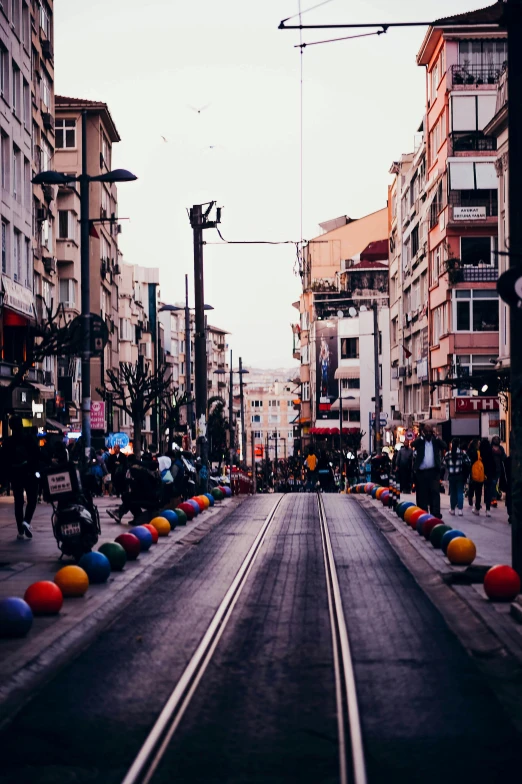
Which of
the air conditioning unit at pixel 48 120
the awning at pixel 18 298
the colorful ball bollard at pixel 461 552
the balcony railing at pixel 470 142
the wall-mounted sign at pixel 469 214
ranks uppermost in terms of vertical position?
the balcony railing at pixel 470 142

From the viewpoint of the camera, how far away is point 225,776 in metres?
6.35

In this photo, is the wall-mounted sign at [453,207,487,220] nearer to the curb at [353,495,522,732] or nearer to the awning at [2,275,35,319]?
the awning at [2,275,35,319]

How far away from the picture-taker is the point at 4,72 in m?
41.7

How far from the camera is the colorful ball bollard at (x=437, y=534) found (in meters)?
18.8

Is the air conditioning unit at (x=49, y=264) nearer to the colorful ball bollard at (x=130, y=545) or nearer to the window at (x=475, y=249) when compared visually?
the window at (x=475, y=249)

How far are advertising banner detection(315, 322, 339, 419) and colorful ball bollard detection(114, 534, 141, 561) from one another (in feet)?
322

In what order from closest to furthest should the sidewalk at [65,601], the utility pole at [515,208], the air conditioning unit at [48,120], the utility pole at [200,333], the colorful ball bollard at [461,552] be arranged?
1. the sidewalk at [65,601]
2. the utility pole at [515,208]
3. the colorful ball bollard at [461,552]
4. the utility pole at [200,333]
5. the air conditioning unit at [48,120]

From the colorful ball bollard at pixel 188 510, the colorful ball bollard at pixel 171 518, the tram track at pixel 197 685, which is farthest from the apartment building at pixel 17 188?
the tram track at pixel 197 685

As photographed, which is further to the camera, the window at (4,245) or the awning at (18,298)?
the window at (4,245)

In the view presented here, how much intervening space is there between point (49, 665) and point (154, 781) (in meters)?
3.61

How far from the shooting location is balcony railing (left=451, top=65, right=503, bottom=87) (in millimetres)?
62219

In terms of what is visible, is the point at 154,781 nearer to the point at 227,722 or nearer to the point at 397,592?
the point at 227,722

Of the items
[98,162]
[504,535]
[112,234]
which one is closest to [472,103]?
[98,162]

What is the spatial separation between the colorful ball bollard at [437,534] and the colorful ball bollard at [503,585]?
5734mm
